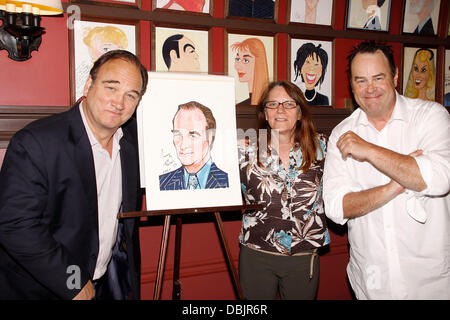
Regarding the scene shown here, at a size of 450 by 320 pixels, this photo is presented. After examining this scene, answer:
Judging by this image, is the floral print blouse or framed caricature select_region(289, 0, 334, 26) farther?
framed caricature select_region(289, 0, 334, 26)

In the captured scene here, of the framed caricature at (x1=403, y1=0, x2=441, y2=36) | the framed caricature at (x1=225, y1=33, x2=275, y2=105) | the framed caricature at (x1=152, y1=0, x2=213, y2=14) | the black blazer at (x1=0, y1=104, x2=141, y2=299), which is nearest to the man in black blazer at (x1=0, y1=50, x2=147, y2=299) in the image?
the black blazer at (x1=0, y1=104, x2=141, y2=299)

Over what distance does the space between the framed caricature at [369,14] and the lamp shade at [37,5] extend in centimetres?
247

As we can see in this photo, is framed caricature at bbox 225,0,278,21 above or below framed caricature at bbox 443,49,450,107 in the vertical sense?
above

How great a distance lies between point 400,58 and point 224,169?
2423 millimetres

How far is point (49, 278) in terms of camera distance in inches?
69.9

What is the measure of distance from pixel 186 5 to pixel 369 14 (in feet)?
5.78

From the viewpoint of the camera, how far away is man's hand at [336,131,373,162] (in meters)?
1.97

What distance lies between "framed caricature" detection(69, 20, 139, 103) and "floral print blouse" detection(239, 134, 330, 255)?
1343 mm

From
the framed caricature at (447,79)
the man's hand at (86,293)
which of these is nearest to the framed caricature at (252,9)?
the framed caricature at (447,79)

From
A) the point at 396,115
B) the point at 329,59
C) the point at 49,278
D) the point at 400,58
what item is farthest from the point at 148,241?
the point at 400,58

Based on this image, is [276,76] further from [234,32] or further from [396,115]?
[396,115]

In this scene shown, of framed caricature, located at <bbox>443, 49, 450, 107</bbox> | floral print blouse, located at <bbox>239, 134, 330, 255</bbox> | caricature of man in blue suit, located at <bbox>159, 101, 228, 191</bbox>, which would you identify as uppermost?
framed caricature, located at <bbox>443, 49, 450, 107</bbox>

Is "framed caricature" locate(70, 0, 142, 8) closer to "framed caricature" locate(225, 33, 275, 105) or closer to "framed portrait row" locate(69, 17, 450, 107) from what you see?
"framed portrait row" locate(69, 17, 450, 107)
